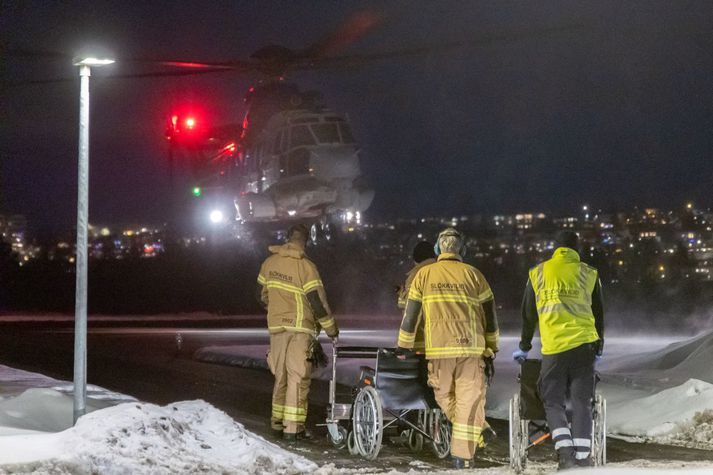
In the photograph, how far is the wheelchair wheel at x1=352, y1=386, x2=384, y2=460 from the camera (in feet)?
30.7

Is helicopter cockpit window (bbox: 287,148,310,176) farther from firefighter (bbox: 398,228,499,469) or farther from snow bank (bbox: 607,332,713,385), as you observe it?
firefighter (bbox: 398,228,499,469)

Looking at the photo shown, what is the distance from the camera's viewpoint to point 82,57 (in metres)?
10.4

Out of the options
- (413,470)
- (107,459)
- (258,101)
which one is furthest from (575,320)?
(258,101)

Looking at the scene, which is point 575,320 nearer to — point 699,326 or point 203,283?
point 699,326

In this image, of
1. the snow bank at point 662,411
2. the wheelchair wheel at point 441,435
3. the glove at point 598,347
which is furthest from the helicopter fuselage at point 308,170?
the glove at point 598,347

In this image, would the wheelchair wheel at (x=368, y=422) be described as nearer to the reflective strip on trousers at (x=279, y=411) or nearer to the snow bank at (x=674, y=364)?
the reflective strip on trousers at (x=279, y=411)

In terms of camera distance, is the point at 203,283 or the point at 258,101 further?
the point at 203,283

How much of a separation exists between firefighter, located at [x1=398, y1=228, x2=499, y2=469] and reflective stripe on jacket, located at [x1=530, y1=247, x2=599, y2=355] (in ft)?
1.85

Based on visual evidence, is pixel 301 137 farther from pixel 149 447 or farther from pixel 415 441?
pixel 149 447

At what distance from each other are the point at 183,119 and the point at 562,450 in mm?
29870

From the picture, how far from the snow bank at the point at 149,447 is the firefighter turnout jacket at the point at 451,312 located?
1476mm

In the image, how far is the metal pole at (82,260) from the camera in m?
10.1

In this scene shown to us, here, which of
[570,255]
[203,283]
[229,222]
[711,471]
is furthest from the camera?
[203,283]

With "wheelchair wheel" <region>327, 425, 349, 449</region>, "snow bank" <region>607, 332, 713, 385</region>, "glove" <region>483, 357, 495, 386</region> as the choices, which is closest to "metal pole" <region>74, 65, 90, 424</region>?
"wheelchair wheel" <region>327, 425, 349, 449</region>
